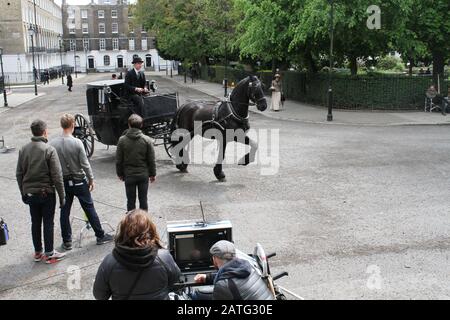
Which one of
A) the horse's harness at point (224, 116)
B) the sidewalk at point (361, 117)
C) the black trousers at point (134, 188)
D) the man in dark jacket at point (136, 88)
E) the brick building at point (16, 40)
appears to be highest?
the brick building at point (16, 40)

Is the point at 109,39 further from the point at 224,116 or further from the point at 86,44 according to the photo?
the point at 224,116

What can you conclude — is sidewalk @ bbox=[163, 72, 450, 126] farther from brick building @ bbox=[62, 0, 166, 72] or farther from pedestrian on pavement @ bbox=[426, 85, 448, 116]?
brick building @ bbox=[62, 0, 166, 72]

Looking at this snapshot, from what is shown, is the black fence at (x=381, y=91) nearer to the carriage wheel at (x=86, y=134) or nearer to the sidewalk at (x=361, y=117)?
the sidewalk at (x=361, y=117)

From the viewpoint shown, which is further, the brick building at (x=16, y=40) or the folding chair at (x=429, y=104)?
the brick building at (x=16, y=40)

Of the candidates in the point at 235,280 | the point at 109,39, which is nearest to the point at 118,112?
the point at 235,280

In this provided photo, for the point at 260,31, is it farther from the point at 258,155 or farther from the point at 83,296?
the point at 83,296

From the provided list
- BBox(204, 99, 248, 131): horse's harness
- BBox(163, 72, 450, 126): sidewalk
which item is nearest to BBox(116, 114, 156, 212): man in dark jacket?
BBox(204, 99, 248, 131): horse's harness

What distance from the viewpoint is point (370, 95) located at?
2648cm

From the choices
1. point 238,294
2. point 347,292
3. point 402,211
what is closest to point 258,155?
point 402,211

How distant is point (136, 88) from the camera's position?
42.9ft

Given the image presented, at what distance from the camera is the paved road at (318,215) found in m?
6.91

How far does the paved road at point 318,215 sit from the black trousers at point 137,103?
161 centimetres

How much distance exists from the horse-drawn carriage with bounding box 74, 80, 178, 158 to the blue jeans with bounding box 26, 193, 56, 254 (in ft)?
20.6

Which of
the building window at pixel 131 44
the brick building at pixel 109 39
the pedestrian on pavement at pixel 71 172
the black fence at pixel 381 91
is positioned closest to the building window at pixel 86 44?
the brick building at pixel 109 39
